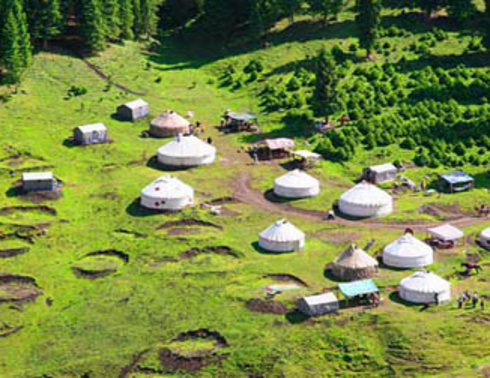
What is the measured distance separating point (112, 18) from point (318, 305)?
88.5 meters

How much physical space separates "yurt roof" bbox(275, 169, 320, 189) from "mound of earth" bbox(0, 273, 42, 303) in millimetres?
35060

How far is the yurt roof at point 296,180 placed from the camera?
128875 millimetres

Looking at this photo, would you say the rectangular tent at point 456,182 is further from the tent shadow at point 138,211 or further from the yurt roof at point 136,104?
the yurt roof at point 136,104

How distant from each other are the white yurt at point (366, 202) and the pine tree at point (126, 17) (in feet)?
228

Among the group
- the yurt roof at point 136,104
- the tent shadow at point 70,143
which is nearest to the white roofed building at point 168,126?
the yurt roof at point 136,104

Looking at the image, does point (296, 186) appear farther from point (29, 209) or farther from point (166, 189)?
point (29, 209)

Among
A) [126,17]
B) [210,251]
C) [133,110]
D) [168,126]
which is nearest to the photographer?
[210,251]

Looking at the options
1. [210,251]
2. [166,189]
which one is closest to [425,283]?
[210,251]

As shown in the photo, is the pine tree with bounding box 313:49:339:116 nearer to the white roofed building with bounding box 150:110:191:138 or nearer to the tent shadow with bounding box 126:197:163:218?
the white roofed building with bounding box 150:110:191:138

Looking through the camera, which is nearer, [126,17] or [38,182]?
[38,182]

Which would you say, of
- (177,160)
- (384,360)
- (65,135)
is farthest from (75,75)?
(384,360)

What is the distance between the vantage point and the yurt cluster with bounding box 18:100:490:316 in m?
104

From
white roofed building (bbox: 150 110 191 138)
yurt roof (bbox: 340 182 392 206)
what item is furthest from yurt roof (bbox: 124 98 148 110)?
yurt roof (bbox: 340 182 392 206)

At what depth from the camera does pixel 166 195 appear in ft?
407
